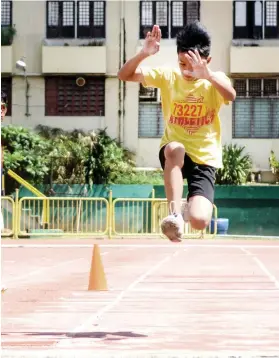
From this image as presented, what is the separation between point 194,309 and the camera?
10047mm

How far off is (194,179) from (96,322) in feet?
5.46

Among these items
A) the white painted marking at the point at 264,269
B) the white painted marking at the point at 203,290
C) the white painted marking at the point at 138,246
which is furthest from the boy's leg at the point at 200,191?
the white painted marking at the point at 138,246

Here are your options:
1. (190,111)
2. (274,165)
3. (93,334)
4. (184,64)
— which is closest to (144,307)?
(93,334)

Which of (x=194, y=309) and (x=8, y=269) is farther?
(x=8, y=269)

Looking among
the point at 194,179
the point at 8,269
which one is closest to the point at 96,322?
the point at 194,179

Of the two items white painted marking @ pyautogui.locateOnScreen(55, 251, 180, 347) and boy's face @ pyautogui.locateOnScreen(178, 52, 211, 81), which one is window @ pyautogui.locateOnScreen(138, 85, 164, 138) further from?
boy's face @ pyautogui.locateOnScreen(178, 52, 211, 81)

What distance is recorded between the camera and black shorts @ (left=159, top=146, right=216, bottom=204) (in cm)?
802

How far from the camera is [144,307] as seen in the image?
10219 millimetres

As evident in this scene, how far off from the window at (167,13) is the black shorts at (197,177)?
95.2ft

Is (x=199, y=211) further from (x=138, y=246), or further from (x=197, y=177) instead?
(x=138, y=246)

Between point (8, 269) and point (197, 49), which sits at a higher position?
point (197, 49)

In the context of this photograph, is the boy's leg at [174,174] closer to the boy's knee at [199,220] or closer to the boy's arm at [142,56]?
the boy's knee at [199,220]

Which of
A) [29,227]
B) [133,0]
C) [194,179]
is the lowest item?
[29,227]

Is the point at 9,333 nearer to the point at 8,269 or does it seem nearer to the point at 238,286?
the point at 238,286
